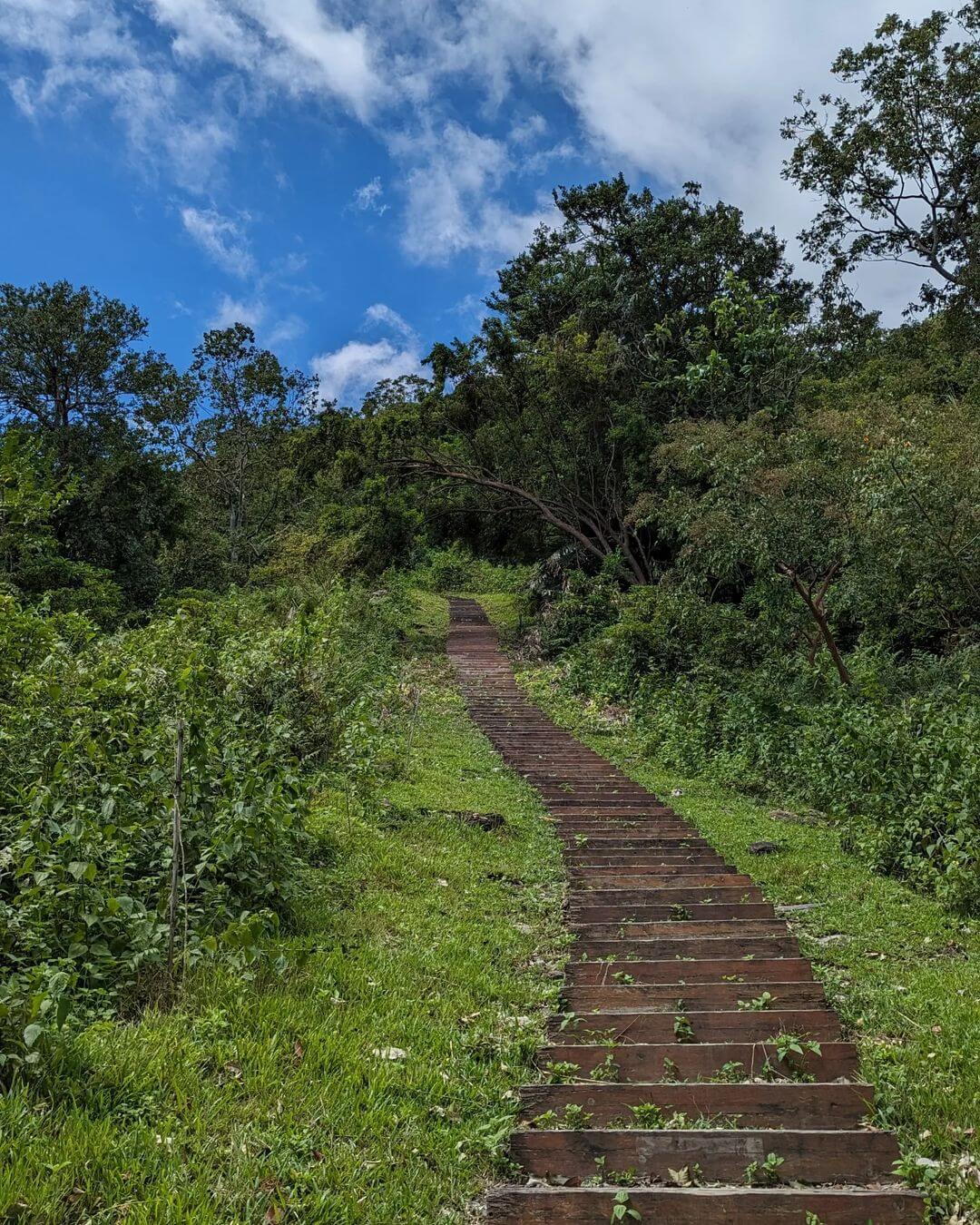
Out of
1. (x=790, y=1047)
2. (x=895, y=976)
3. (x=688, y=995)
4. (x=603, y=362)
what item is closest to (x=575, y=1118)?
(x=790, y=1047)

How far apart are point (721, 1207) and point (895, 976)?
9.75 ft

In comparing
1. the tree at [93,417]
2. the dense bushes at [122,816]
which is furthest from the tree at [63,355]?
the dense bushes at [122,816]

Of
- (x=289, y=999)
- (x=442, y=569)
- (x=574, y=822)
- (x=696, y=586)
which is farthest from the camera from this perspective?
(x=442, y=569)

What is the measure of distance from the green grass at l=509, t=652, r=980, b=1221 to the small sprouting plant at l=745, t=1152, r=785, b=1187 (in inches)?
20.1

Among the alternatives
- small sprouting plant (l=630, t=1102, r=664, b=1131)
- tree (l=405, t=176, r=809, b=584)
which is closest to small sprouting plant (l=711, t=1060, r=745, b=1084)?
small sprouting plant (l=630, t=1102, r=664, b=1131)

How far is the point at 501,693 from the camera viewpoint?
19.5 meters

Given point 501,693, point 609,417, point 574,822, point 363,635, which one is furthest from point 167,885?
point 609,417

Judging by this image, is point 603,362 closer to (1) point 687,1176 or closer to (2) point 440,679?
(2) point 440,679

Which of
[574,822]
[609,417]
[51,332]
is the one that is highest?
[51,332]

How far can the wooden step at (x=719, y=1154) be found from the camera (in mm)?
3053

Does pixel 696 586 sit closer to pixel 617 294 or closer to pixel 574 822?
pixel 617 294

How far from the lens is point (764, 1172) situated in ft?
9.94

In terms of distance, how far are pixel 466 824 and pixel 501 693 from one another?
11.1 m

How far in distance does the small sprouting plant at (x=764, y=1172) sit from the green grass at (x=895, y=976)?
1.68ft
